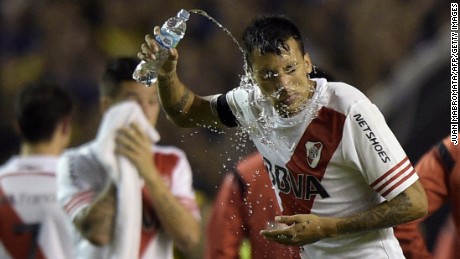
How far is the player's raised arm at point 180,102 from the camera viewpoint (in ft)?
16.9

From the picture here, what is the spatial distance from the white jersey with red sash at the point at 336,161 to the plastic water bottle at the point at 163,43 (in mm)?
412

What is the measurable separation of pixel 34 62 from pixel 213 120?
15.5 ft

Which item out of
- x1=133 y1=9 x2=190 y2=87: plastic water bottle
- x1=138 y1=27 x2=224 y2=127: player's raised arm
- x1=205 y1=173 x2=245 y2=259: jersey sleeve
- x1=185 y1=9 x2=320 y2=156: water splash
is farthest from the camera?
x1=205 y1=173 x2=245 y2=259: jersey sleeve

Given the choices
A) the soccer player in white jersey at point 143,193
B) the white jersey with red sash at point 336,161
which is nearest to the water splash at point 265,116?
the white jersey with red sash at point 336,161

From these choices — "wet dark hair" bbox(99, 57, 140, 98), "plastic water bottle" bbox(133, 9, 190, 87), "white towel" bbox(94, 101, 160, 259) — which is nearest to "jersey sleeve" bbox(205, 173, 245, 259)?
"white towel" bbox(94, 101, 160, 259)

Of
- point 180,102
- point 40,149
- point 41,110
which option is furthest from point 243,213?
point 41,110

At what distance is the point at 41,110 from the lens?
668cm

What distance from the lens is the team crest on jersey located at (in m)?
4.76

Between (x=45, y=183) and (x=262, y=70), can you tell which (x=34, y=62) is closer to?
(x=45, y=183)

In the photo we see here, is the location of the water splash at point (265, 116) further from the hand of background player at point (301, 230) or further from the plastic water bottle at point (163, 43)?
the hand of background player at point (301, 230)

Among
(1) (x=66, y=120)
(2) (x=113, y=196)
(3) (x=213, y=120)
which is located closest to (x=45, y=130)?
(1) (x=66, y=120)

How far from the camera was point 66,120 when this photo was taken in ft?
22.2

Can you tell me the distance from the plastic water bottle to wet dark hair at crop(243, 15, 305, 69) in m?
0.28

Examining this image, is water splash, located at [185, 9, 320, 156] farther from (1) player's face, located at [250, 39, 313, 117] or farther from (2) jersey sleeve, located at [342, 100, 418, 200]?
(2) jersey sleeve, located at [342, 100, 418, 200]
